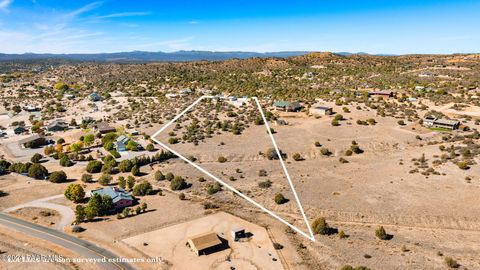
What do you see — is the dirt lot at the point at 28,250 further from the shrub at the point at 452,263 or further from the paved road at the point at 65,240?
the shrub at the point at 452,263

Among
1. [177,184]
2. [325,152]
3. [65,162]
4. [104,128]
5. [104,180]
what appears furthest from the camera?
[104,128]

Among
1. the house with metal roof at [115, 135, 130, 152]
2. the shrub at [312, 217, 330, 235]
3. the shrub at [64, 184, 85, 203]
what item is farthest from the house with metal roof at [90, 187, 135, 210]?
the shrub at [312, 217, 330, 235]

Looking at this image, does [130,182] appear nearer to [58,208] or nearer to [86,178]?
[86,178]

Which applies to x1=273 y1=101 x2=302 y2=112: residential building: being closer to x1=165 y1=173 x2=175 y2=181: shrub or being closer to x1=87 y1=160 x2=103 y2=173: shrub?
x1=165 y1=173 x2=175 y2=181: shrub

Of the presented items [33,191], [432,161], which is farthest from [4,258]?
[432,161]

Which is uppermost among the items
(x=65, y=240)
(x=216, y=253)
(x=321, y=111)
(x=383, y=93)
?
(x=383, y=93)

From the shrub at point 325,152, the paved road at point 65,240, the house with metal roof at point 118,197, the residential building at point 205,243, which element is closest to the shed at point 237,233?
the residential building at point 205,243

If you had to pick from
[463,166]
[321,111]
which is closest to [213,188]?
[463,166]
